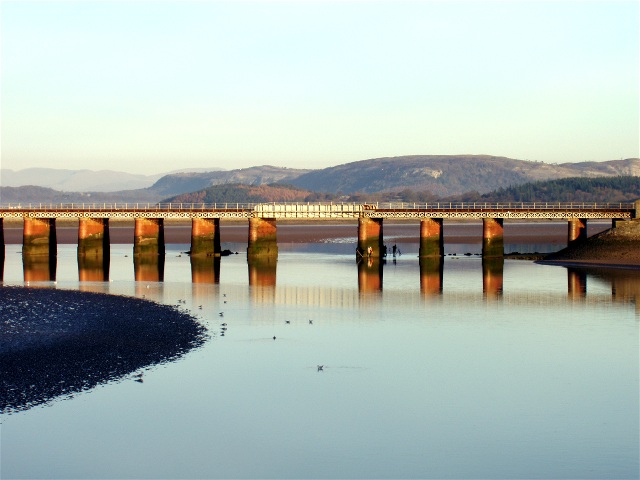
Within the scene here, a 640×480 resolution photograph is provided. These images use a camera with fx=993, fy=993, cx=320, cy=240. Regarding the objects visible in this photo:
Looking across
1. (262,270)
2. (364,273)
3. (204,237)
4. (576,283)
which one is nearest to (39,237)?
(204,237)

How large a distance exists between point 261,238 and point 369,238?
10365mm

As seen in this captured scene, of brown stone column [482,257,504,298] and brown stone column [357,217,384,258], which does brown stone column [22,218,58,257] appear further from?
brown stone column [482,257,504,298]

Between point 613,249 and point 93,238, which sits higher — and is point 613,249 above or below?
below

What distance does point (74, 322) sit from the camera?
43.8 metres

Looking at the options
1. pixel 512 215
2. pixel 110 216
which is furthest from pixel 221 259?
pixel 512 215

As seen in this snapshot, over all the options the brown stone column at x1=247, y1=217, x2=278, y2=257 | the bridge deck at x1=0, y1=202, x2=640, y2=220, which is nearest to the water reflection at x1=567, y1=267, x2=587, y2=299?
the bridge deck at x1=0, y1=202, x2=640, y2=220

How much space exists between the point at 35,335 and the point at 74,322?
14.1ft

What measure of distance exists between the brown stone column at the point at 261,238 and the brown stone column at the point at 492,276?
2027cm

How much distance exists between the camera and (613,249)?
277 ft

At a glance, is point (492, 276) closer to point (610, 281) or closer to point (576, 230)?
point (610, 281)

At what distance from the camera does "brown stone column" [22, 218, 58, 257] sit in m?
96.6

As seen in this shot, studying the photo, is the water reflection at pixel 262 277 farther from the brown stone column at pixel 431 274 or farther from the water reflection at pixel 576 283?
the water reflection at pixel 576 283

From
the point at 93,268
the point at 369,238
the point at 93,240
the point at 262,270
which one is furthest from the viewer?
the point at 93,240

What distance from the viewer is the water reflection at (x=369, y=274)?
6400 centimetres
